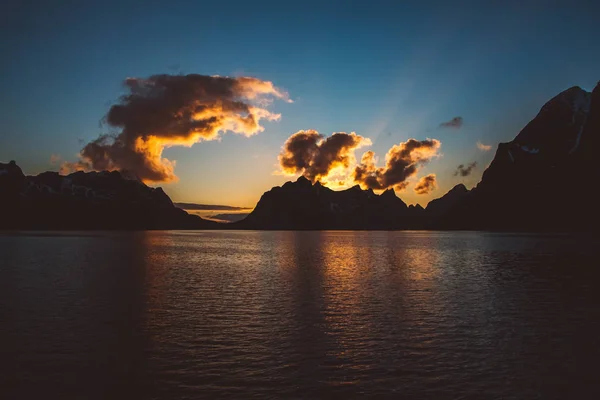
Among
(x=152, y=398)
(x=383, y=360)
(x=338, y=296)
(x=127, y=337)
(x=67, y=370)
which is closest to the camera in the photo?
(x=152, y=398)

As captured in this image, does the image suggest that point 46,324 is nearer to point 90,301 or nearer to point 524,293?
point 90,301

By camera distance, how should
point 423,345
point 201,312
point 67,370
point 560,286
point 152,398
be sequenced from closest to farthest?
point 152,398 < point 67,370 < point 423,345 < point 201,312 < point 560,286

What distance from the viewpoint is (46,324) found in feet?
96.2

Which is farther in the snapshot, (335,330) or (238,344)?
(335,330)

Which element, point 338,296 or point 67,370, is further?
point 338,296

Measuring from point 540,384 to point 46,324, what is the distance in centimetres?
3018

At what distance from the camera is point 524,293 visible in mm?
44562

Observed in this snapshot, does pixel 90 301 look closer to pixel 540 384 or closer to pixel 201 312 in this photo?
pixel 201 312

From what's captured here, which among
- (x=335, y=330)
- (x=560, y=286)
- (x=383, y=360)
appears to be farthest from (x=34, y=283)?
(x=560, y=286)

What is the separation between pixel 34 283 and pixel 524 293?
182 feet

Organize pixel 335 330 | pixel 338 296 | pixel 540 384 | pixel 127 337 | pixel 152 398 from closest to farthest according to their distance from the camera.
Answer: pixel 152 398
pixel 540 384
pixel 127 337
pixel 335 330
pixel 338 296

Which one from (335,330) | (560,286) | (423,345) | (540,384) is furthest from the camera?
(560,286)

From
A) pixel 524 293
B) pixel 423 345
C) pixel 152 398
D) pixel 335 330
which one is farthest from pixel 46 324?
pixel 524 293

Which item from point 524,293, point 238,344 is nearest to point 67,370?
point 238,344
